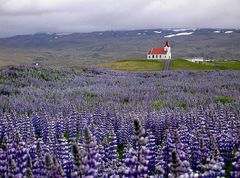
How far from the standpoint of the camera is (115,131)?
1989 centimetres

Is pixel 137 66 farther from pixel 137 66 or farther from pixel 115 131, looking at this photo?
pixel 115 131

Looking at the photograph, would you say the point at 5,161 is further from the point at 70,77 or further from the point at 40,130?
the point at 70,77

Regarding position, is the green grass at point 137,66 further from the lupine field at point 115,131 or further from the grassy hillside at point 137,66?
the lupine field at point 115,131

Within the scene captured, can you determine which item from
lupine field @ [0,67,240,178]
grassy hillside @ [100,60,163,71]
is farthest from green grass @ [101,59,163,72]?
lupine field @ [0,67,240,178]

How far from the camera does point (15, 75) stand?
140 ft

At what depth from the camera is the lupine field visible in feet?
29.2

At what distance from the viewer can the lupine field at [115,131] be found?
889 centimetres

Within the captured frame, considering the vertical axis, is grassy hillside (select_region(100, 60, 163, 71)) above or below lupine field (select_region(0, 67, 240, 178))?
below

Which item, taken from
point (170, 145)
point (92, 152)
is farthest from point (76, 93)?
point (92, 152)

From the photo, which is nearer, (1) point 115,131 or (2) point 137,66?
(1) point 115,131

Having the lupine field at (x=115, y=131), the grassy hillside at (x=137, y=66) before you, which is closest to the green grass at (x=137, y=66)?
the grassy hillside at (x=137, y=66)

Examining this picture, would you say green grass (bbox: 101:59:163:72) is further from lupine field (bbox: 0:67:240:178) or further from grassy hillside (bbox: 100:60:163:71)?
A: lupine field (bbox: 0:67:240:178)

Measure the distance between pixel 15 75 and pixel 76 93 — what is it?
11886mm

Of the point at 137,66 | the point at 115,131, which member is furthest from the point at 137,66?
the point at 115,131
